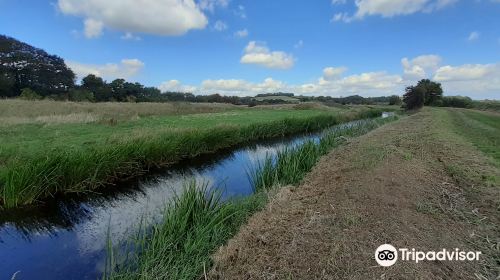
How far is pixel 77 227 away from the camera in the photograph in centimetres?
767

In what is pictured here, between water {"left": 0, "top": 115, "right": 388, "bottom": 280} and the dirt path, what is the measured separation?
213 cm

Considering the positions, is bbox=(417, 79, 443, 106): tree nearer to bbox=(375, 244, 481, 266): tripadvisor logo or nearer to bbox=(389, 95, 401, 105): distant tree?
bbox=(389, 95, 401, 105): distant tree

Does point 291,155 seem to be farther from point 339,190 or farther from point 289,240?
point 289,240

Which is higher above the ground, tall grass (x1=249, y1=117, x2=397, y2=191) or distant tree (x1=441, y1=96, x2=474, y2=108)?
tall grass (x1=249, y1=117, x2=397, y2=191)

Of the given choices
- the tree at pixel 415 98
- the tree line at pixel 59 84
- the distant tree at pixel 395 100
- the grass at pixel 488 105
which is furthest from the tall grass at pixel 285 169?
the distant tree at pixel 395 100

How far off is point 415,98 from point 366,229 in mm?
69949

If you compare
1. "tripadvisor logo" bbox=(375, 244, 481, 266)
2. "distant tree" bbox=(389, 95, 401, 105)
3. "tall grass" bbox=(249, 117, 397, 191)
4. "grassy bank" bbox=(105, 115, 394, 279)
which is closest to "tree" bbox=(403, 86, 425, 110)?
"distant tree" bbox=(389, 95, 401, 105)

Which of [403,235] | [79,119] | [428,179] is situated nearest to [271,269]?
[403,235]

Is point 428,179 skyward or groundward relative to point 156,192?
skyward

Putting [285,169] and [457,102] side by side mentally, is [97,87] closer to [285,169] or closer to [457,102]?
[285,169]

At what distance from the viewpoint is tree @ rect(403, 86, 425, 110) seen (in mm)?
65500

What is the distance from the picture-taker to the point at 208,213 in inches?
229

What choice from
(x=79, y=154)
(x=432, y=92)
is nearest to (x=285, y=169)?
(x=79, y=154)

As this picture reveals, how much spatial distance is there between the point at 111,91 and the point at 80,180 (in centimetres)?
7330
